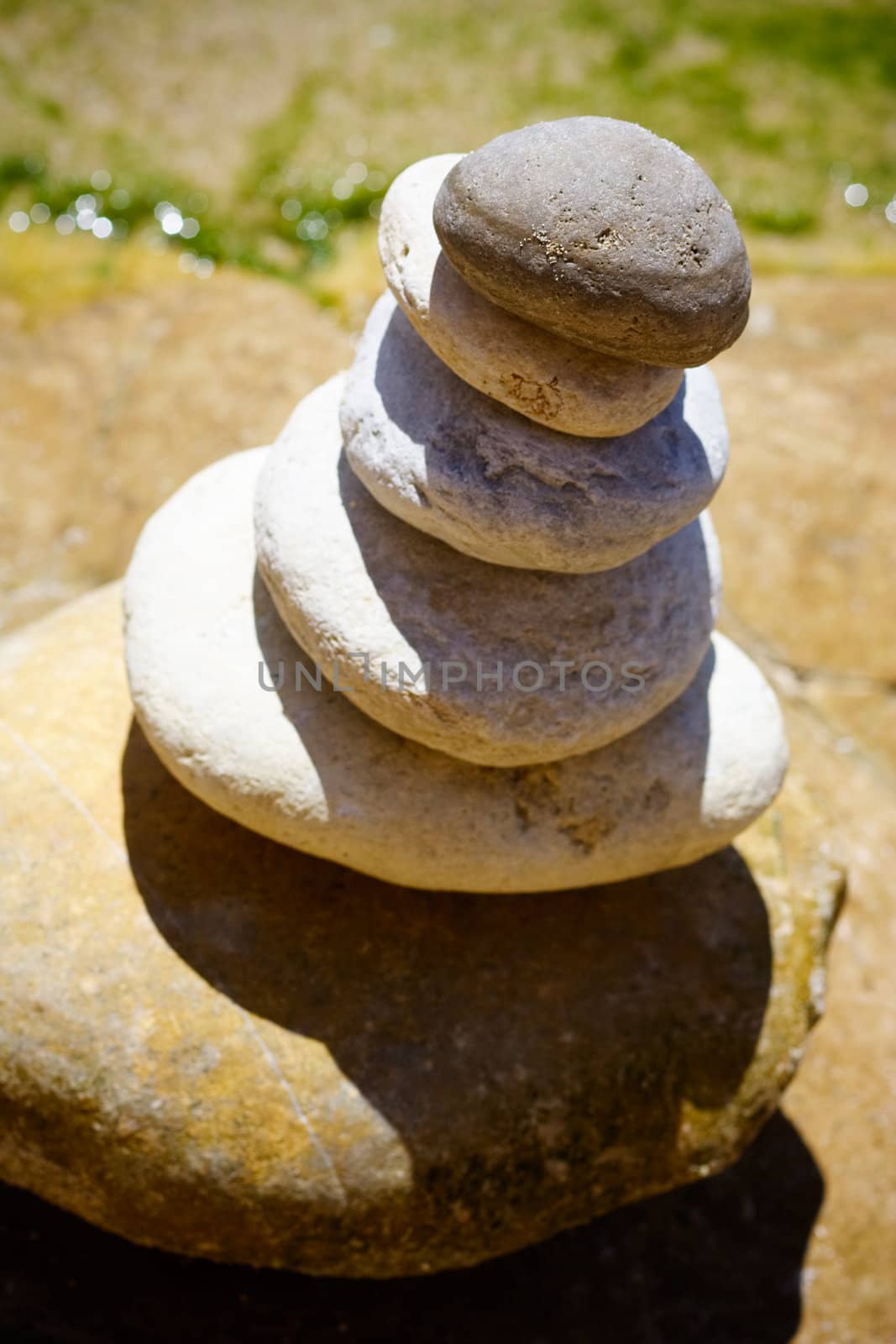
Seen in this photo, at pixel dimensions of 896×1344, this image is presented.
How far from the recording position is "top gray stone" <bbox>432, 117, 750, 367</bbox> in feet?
5.90

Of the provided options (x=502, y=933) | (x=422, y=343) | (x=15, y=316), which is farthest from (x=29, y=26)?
(x=502, y=933)

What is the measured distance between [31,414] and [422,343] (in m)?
2.69

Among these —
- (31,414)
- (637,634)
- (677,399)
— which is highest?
(677,399)

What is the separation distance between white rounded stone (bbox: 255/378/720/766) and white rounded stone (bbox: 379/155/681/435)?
418 mm

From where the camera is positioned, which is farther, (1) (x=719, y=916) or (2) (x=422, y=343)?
(1) (x=719, y=916)

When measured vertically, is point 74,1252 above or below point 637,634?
below

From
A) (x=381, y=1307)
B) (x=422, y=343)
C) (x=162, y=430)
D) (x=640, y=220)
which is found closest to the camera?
(x=640, y=220)

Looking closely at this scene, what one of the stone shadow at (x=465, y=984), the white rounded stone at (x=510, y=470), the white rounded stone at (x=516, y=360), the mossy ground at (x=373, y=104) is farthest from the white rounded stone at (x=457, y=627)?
the mossy ground at (x=373, y=104)

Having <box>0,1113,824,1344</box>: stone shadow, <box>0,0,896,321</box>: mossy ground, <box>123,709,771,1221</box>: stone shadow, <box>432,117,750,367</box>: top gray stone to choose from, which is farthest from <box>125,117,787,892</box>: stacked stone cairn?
<box>0,0,896,321</box>: mossy ground

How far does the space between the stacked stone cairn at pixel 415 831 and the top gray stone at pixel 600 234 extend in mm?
36

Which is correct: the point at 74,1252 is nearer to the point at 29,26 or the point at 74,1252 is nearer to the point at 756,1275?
the point at 756,1275

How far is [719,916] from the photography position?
307 centimetres

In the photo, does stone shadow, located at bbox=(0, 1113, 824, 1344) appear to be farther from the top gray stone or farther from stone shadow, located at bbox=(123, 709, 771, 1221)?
the top gray stone

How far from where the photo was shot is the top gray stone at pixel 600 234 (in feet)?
5.90
